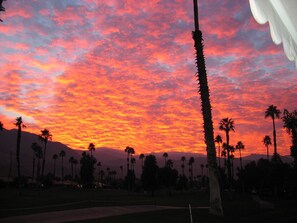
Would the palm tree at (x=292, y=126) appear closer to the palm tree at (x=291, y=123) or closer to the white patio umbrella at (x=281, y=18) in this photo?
the palm tree at (x=291, y=123)

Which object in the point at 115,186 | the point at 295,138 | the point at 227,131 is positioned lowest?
the point at 115,186

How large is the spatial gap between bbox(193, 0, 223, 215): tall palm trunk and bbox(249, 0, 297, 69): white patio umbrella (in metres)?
25.4

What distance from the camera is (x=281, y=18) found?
1703mm

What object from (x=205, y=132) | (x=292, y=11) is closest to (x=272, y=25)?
(x=292, y=11)

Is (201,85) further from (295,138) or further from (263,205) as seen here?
(295,138)

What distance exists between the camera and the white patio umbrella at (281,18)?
5.12 ft

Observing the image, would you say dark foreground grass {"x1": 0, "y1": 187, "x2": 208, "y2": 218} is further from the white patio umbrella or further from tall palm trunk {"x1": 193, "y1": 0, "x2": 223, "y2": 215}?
the white patio umbrella

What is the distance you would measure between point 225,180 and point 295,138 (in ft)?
290

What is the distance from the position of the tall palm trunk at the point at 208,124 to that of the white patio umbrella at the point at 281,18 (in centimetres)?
2543

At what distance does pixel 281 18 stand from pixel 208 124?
88.1 ft

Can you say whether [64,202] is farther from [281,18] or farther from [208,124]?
[281,18]

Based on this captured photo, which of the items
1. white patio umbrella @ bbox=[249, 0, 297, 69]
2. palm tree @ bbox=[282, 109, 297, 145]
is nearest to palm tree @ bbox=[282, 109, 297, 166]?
palm tree @ bbox=[282, 109, 297, 145]

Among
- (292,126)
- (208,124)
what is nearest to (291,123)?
(292,126)

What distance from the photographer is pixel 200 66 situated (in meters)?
28.9
